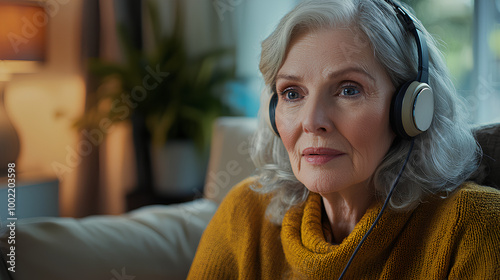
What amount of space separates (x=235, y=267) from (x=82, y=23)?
2.31 metres

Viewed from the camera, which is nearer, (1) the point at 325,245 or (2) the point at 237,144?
(1) the point at 325,245

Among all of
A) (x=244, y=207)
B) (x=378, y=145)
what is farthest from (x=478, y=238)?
(x=244, y=207)

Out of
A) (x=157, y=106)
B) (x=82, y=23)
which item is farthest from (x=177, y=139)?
(x=82, y=23)

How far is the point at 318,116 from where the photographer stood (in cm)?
77

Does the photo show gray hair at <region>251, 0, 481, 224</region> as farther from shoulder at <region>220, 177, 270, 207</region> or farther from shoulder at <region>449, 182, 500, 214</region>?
shoulder at <region>220, 177, 270, 207</region>

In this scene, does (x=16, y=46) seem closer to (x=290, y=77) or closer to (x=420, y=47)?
(x=290, y=77)

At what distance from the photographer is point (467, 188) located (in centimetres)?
80

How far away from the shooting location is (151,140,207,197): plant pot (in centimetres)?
282

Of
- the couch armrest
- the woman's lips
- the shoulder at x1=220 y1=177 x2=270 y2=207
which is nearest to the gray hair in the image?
the woman's lips

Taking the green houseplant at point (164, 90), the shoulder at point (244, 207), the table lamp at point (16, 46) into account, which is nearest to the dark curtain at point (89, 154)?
the green houseplant at point (164, 90)

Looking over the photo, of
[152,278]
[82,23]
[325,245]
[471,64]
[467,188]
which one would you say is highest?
Answer: [82,23]

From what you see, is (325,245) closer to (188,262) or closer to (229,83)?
(188,262)

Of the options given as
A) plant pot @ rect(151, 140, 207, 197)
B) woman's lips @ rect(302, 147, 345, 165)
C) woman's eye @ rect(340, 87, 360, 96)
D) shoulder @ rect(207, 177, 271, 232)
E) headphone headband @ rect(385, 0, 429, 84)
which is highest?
headphone headband @ rect(385, 0, 429, 84)

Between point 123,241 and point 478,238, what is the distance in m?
0.78
